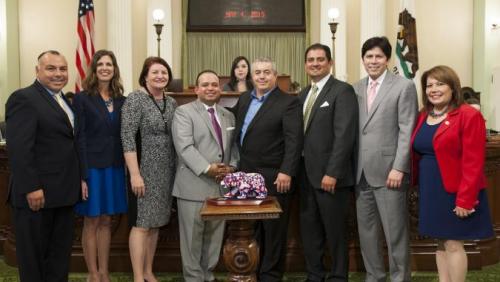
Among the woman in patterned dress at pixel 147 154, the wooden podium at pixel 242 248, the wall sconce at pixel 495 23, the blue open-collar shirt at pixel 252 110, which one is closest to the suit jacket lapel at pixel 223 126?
the blue open-collar shirt at pixel 252 110

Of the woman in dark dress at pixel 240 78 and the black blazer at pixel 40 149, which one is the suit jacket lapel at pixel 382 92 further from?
the woman in dark dress at pixel 240 78

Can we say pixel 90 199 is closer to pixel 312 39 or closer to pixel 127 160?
pixel 127 160

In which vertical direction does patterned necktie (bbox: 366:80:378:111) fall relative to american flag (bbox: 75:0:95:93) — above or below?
below

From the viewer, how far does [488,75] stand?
41.2ft

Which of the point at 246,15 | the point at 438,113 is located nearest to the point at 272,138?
the point at 438,113

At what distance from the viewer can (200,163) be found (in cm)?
397

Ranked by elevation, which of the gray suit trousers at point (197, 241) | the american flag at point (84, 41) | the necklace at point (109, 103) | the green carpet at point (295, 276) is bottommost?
the green carpet at point (295, 276)

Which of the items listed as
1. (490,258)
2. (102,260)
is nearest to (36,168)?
(102,260)

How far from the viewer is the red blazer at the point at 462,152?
3449 millimetres

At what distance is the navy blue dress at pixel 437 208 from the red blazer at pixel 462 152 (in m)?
0.06

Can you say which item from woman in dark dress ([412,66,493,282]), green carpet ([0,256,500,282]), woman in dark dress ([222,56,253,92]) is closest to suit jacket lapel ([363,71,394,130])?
woman in dark dress ([412,66,493,282])

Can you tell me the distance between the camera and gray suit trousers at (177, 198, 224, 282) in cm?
413

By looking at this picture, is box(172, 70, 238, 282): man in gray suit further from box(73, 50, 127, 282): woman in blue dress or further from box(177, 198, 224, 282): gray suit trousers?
box(73, 50, 127, 282): woman in blue dress

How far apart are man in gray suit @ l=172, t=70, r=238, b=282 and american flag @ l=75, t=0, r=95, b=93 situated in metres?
6.56
